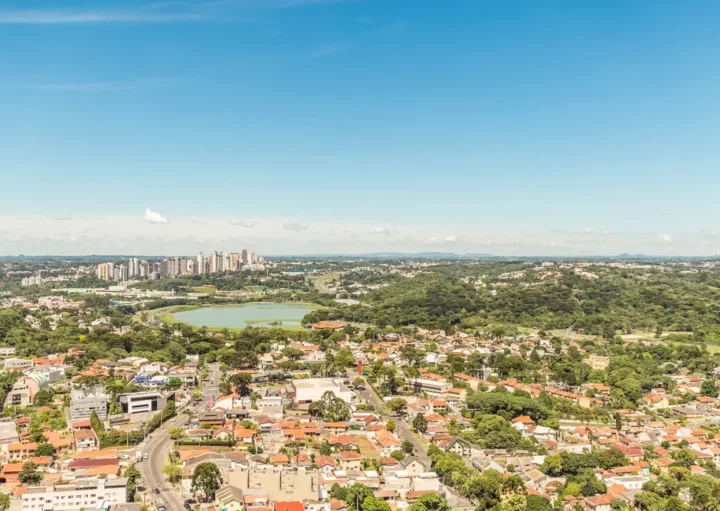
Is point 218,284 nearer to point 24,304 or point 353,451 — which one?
point 24,304

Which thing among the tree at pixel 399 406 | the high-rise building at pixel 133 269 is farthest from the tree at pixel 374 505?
the high-rise building at pixel 133 269

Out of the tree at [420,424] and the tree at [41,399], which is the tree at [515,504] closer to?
the tree at [420,424]

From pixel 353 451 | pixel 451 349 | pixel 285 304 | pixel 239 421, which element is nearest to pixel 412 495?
pixel 353 451

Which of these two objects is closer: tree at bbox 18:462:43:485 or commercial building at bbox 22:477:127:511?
commercial building at bbox 22:477:127:511

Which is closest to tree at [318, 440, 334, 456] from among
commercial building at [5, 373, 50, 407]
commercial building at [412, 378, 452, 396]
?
commercial building at [412, 378, 452, 396]

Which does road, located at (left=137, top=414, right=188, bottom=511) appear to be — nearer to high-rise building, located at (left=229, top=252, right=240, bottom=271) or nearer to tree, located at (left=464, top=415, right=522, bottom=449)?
tree, located at (left=464, top=415, right=522, bottom=449)
